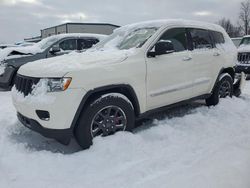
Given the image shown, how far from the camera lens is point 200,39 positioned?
17.4ft

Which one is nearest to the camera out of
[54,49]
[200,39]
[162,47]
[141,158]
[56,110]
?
[56,110]

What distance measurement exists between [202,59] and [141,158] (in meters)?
2.63

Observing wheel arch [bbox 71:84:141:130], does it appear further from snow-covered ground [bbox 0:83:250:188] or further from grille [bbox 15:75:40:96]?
grille [bbox 15:75:40:96]

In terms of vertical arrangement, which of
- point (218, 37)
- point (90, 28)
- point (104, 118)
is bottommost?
point (104, 118)

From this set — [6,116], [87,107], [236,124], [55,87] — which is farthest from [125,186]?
[6,116]

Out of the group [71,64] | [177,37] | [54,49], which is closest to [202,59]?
[177,37]

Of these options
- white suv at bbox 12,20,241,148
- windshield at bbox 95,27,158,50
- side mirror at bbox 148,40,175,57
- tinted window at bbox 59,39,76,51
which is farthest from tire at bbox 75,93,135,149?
tinted window at bbox 59,39,76,51

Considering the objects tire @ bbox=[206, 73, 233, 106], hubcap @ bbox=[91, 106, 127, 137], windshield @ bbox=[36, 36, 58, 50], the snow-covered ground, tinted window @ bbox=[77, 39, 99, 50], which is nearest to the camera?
the snow-covered ground

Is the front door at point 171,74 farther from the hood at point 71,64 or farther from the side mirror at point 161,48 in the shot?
the hood at point 71,64

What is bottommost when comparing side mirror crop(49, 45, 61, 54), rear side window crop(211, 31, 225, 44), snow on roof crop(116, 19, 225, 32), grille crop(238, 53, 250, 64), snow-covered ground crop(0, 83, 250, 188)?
snow-covered ground crop(0, 83, 250, 188)

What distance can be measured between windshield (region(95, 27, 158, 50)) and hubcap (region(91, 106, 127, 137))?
1156 millimetres

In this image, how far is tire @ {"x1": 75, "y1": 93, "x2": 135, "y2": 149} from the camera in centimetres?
351

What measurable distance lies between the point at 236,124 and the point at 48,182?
329cm

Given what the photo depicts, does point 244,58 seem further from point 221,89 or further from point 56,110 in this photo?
point 56,110
